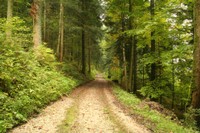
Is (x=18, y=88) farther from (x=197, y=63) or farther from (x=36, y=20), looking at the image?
(x=197, y=63)

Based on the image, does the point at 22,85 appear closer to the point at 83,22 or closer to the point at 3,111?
the point at 3,111

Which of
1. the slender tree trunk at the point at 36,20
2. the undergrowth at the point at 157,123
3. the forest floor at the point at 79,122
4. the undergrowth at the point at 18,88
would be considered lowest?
the undergrowth at the point at 157,123

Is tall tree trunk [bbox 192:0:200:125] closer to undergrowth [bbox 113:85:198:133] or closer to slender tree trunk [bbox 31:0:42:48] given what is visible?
undergrowth [bbox 113:85:198:133]

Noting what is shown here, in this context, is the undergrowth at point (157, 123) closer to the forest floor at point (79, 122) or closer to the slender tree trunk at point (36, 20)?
the forest floor at point (79, 122)

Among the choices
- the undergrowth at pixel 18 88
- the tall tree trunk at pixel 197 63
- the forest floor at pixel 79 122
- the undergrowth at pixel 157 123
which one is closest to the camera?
the forest floor at pixel 79 122

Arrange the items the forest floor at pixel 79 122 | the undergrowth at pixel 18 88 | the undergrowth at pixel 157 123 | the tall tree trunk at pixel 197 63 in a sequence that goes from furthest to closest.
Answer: the tall tree trunk at pixel 197 63 < the undergrowth at pixel 157 123 < the undergrowth at pixel 18 88 < the forest floor at pixel 79 122

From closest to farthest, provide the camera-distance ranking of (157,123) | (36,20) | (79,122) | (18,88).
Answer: (79,122) < (157,123) < (18,88) < (36,20)

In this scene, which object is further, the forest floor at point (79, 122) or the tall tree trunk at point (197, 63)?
the tall tree trunk at point (197, 63)

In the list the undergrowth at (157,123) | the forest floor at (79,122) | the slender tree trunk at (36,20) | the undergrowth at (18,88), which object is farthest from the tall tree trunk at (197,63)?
the slender tree trunk at (36,20)

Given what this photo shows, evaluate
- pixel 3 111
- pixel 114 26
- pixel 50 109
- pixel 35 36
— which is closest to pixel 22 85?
pixel 50 109

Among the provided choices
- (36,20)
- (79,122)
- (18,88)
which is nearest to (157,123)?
(79,122)

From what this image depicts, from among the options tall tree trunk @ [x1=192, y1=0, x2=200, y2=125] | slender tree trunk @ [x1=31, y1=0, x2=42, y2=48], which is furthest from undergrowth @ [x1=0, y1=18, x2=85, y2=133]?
tall tree trunk @ [x1=192, y1=0, x2=200, y2=125]

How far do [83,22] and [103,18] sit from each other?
3112 mm

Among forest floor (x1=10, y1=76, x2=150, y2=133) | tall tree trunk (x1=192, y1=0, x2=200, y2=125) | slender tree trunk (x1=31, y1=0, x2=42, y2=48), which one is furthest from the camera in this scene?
slender tree trunk (x1=31, y1=0, x2=42, y2=48)
